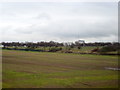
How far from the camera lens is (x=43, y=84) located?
16.5 metres

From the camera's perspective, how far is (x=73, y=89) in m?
15.1

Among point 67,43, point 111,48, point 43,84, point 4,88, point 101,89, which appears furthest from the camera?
point 67,43

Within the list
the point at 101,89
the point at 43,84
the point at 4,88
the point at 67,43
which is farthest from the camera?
the point at 67,43

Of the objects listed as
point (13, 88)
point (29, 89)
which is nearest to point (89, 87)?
point (29, 89)

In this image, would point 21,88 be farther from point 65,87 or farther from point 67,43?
point 67,43

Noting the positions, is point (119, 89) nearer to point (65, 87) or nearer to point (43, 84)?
point (65, 87)

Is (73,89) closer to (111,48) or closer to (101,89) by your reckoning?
(101,89)

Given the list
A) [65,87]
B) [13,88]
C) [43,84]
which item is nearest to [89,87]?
[65,87]

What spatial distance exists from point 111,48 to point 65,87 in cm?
9404

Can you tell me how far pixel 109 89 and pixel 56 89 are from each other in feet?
15.3

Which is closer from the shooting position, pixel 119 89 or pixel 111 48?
pixel 119 89

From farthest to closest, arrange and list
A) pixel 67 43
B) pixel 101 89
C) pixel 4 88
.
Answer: pixel 67 43
pixel 101 89
pixel 4 88

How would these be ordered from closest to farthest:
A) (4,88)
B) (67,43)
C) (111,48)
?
1. (4,88)
2. (111,48)
3. (67,43)

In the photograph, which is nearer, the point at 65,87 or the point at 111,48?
the point at 65,87
